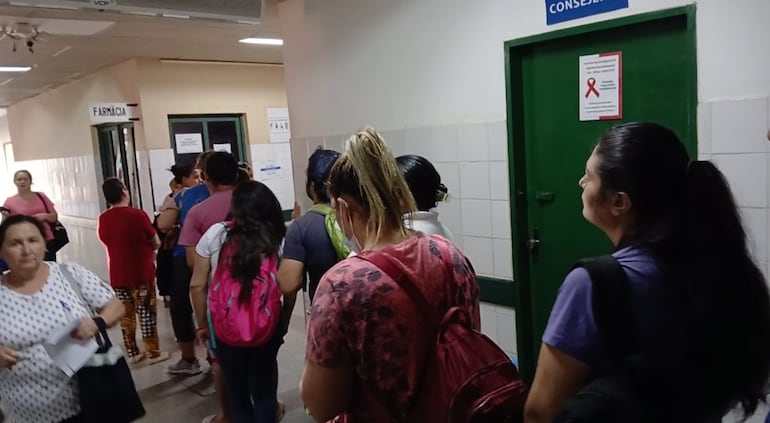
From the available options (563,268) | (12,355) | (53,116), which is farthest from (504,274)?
(53,116)

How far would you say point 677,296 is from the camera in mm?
1032

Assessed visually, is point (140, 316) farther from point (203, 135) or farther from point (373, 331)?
point (373, 331)

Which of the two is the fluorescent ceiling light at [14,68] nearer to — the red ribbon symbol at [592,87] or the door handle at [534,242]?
the door handle at [534,242]

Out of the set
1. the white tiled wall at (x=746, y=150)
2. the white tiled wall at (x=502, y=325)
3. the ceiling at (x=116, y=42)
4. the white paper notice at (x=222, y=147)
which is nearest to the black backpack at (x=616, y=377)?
the white tiled wall at (x=746, y=150)

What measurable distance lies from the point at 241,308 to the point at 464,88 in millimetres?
1615

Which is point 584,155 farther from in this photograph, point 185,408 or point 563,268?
point 185,408

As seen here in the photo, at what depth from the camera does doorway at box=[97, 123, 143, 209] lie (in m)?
7.07

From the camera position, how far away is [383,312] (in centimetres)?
117

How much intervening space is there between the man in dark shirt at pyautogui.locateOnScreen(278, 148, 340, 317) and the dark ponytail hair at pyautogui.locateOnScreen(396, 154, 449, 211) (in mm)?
453

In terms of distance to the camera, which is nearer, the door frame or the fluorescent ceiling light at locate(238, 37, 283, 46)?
the door frame

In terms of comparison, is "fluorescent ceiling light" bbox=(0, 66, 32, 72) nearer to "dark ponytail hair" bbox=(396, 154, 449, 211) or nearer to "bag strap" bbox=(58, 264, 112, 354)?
"bag strap" bbox=(58, 264, 112, 354)

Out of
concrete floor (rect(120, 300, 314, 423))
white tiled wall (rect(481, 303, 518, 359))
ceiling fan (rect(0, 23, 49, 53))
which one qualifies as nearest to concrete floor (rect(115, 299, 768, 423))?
concrete floor (rect(120, 300, 314, 423))

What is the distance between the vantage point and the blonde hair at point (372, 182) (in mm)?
1290

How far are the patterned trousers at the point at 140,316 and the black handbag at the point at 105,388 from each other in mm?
2179
